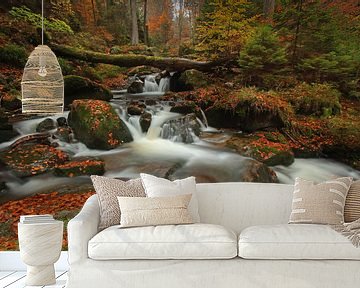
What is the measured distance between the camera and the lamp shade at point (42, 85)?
4039mm

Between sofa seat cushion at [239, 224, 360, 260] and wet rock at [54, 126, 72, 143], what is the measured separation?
2.23 metres

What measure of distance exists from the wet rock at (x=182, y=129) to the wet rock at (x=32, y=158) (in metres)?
0.95

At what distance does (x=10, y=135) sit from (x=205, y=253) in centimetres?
244

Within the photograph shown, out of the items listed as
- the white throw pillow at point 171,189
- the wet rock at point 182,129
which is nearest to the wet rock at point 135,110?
the wet rock at point 182,129

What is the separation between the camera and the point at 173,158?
475cm

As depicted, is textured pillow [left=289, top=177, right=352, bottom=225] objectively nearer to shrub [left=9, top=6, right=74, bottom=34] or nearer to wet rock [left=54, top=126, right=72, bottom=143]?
wet rock [left=54, top=126, right=72, bottom=143]

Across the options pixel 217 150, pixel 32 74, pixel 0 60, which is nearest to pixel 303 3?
pixel 217 150

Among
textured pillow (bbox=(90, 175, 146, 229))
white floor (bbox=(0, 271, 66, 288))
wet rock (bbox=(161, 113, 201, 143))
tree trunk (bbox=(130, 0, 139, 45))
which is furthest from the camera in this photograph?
tree trunk (bbox=(130, 0, 139, 45))

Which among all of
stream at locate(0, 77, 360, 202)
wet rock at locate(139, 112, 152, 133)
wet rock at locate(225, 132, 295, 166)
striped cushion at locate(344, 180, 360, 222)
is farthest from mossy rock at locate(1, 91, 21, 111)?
striped cushion at locate(344, 180, 360, 222)

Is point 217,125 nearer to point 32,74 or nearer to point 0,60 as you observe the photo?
point 32,74

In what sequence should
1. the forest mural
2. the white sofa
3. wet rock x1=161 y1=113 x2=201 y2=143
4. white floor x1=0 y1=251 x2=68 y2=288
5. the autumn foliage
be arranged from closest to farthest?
the white sofa → white floor x1=0 y1=251 x2=68 y2=288 → the autumn foliage → the forest mural → wet rock x1=161 y1=113 x2=201 y2=143

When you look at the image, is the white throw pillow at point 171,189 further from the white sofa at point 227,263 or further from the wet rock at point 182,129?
the wet rock at point 182,129

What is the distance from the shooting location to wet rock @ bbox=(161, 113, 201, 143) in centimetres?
484

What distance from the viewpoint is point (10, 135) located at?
4.69 m
